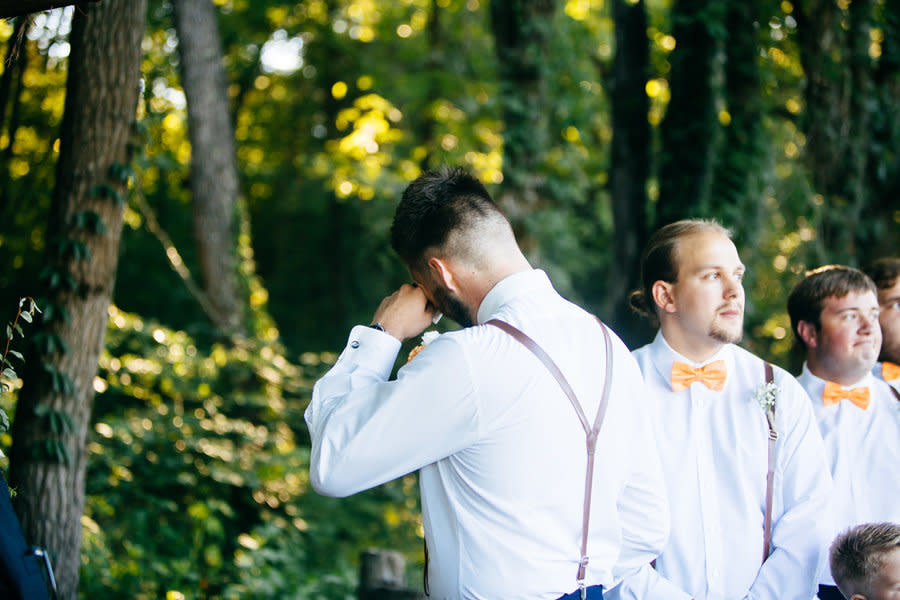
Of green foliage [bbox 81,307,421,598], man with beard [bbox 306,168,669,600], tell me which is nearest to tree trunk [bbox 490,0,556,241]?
green foliage [bbox 81,307,421,598]

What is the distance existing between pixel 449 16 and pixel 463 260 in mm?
10995

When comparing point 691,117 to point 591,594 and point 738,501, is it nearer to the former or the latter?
point 738,501

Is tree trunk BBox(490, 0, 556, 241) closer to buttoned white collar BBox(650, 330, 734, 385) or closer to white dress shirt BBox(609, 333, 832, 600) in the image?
buttoned white collar BBox(650, 330, 734, 385)

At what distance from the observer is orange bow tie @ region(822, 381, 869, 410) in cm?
303

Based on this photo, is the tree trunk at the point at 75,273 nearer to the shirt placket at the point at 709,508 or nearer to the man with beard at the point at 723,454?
the man with beard at the point at 723,454

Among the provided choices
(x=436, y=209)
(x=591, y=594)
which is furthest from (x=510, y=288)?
(x=591, y=594)

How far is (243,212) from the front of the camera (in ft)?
26.0

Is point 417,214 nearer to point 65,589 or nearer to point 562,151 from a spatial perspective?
point 65,589

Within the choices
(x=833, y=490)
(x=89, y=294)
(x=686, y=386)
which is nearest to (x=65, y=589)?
(x=89, y=294)

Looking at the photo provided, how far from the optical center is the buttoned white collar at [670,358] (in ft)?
9.22

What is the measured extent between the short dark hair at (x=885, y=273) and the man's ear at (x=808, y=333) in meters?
0.59

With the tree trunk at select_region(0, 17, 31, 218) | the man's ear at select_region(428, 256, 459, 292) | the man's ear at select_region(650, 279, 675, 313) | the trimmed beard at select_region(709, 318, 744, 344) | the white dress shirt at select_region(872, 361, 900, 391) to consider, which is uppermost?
the tree trunk at select_region(0, 17, 31, 218)

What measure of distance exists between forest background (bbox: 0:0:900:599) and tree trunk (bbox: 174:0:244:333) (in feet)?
0.07

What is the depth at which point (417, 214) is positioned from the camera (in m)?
2.27
